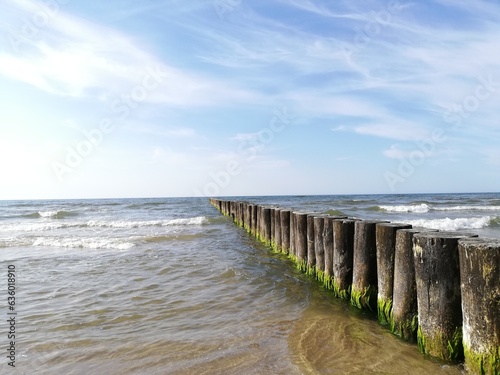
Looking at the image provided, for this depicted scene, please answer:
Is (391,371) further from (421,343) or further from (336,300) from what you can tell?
(336,300)

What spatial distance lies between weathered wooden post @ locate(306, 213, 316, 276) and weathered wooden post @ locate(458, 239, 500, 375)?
3.67 m

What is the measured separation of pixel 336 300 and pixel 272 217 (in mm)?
5043

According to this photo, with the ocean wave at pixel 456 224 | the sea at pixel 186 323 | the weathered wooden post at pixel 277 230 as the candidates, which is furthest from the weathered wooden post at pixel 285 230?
the ocean wave at pixel 456 224

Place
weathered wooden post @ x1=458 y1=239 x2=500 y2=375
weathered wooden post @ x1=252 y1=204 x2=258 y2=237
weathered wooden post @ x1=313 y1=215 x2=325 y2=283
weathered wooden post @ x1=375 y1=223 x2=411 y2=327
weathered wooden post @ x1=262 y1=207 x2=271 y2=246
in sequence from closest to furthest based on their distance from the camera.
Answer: weathered wooden post @ x1=458 y1=239 x2=500 y2=375 → weathered wooden post @ x1=375 y1=223 x2=411 y2=327 → weathered wooden post @ x1=313 y1=215 x2=325 y2=283 → weathered wooden post @ x1=262 y1=207 x2=271 y2=246 → weathered wooden post @ x1=252 y1=204 x2=258 y2=237

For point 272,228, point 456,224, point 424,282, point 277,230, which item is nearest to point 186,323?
point 424,282

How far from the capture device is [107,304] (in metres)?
5.34

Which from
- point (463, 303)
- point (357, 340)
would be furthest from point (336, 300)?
point (463, 303)

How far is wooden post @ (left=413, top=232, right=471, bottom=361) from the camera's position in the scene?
326cm

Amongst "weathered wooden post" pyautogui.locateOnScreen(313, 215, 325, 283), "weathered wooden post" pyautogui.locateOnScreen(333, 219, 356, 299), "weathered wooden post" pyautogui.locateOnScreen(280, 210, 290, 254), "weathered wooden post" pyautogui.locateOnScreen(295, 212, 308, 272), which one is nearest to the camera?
"weathered wooden post" pyautogui.locateOnScreen(333, 219, 356, 299)

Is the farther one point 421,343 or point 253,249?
point 253,249

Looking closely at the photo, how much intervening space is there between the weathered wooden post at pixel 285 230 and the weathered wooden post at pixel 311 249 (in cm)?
181

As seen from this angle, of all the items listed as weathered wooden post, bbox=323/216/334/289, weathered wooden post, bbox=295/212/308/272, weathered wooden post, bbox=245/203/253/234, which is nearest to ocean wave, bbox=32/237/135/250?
weathered wooden post, bbox=245/203/253/234

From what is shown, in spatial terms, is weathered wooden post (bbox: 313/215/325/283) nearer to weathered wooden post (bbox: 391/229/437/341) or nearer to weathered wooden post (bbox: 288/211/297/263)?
weathered wooden post (bbox: 288/211/297/263)

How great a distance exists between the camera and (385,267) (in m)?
4.30
